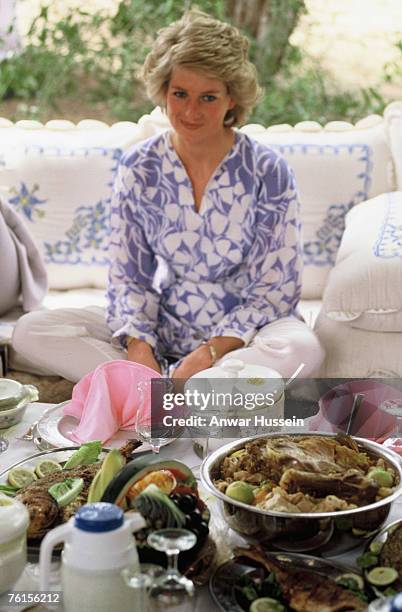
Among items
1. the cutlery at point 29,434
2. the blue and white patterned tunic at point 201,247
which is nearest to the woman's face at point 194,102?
the blue and white patterned tunic at point 201,247

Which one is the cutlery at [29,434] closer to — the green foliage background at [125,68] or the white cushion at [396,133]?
the white cushion at [396,133]

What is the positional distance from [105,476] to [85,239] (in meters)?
1.85

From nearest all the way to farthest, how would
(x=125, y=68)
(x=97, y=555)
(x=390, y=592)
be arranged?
(x=97, y=555), (x=390, y=592), (x=125, y=68)

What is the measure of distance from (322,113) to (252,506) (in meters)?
3.55

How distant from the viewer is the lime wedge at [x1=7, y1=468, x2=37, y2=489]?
154 centimetres

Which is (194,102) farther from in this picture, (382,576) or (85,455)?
(382,576)

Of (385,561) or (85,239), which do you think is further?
(85,239)

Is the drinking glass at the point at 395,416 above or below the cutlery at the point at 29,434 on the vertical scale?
above

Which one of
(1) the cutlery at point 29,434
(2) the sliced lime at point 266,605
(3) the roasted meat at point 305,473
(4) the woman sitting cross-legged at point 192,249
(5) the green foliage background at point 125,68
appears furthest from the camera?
(5) the green foliage background at point 125,68

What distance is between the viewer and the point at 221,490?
1388mm

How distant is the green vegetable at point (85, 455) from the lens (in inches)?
62.0

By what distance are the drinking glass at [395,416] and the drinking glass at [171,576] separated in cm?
59

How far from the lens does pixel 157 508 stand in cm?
125

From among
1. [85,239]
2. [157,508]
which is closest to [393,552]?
[157,508]
